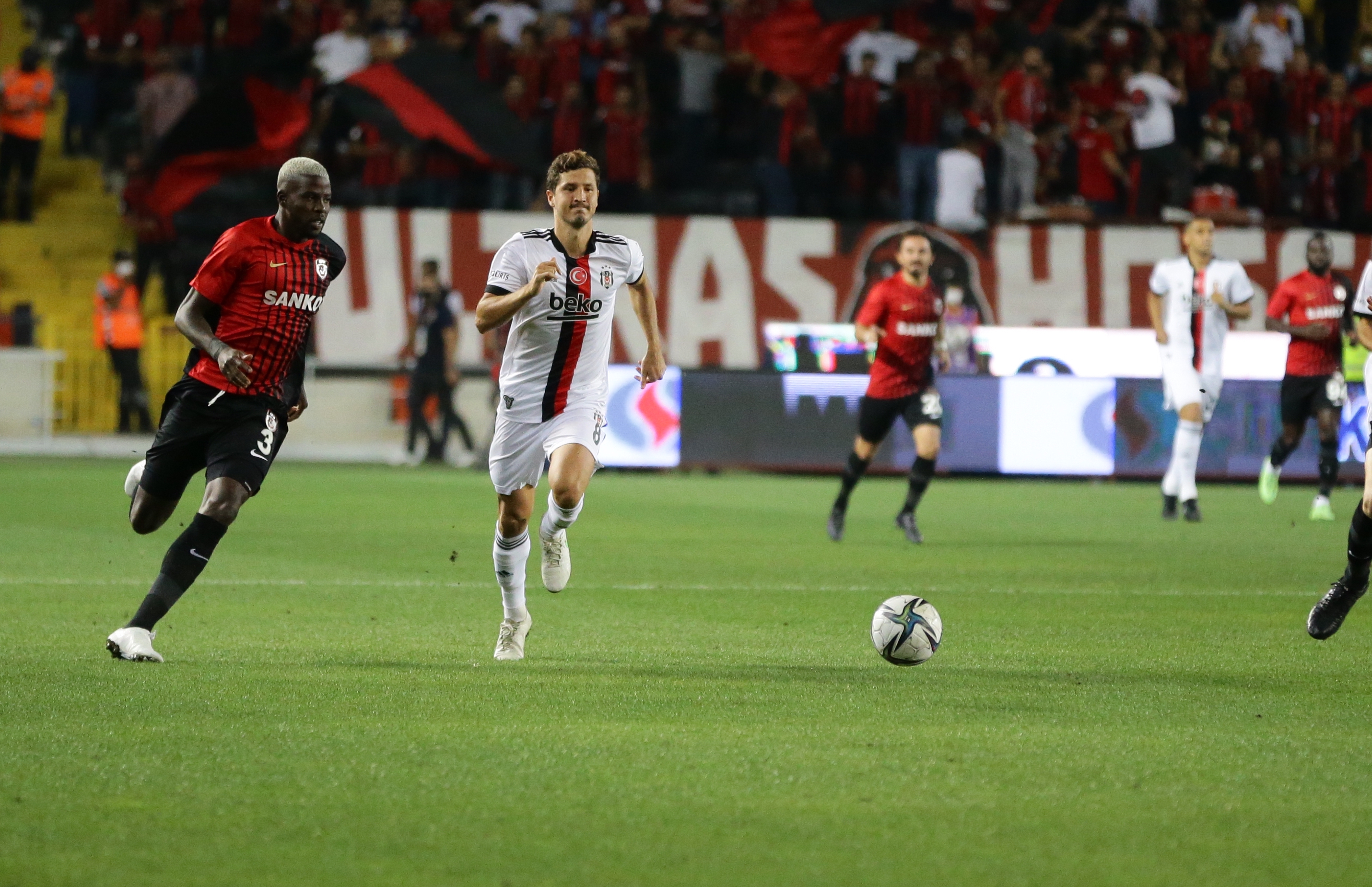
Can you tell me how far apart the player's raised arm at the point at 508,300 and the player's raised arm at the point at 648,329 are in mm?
574

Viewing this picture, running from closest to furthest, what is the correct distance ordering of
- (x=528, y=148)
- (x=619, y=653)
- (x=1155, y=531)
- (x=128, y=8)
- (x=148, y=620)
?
(x=148, y=620)
(x=619, y=653)
(x=1155, y=531)
(x=528, y=148)
(x=128, y=8)

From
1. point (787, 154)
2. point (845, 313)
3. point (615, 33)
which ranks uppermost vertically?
point (615, 33)

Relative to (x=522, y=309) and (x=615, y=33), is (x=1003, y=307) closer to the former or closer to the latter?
(x=615, y=33)

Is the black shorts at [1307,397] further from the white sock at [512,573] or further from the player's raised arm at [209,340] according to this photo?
the player's raised arm at [209,340]

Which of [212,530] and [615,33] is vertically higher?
[615,33]

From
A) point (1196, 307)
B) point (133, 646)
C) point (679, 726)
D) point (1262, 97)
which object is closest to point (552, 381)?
point (133, 646)

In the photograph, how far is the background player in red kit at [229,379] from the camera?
763 cm

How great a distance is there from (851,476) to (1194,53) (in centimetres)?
1464

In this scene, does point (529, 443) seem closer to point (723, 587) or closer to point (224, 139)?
point (723, 587)

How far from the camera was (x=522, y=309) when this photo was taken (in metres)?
7.96

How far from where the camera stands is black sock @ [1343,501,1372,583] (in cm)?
850

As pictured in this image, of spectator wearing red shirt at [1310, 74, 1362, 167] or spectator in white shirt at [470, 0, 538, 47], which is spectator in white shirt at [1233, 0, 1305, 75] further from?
spectator in white shirt at [470, 0, 538, 47]

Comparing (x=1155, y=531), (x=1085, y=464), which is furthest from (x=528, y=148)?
(x=1155, y=531)

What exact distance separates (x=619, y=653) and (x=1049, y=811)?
3288 millimetres
